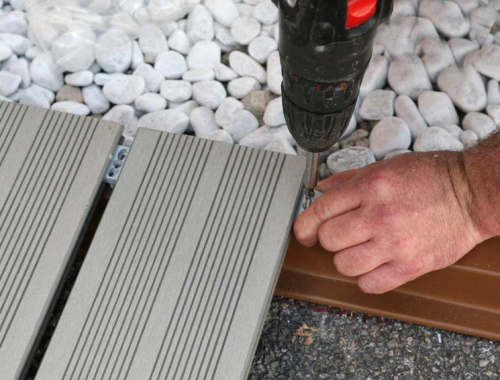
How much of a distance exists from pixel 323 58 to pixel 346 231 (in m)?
0.37

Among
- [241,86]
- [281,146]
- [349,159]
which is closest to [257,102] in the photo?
[241,86]

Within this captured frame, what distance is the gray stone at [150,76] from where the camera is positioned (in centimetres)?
160

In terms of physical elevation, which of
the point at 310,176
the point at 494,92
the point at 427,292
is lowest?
the point at 427,292

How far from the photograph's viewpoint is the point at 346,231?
1.15 meters

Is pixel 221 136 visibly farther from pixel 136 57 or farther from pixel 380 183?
pixel 380 183

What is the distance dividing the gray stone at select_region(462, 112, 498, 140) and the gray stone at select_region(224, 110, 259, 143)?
45cm

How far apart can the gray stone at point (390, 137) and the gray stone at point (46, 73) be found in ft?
2.35

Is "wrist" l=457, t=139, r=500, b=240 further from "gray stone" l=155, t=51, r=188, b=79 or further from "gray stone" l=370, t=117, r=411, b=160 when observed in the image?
"gray stone" l=155, t=51, r=188, b=79

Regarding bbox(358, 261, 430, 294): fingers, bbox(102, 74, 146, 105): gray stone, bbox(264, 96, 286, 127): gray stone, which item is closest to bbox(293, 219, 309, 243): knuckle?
bbox(358, 261, 430, 294): fingers

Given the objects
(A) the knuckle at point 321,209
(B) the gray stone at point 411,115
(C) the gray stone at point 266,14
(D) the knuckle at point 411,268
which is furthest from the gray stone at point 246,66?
(D) the knuckle at point 411,268

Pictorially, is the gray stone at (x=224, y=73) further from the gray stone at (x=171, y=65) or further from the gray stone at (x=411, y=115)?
the gray stone at (x=411, y=115)

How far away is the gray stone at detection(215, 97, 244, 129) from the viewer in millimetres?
1524

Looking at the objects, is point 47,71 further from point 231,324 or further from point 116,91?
point 231,324

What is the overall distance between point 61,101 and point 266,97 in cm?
46
